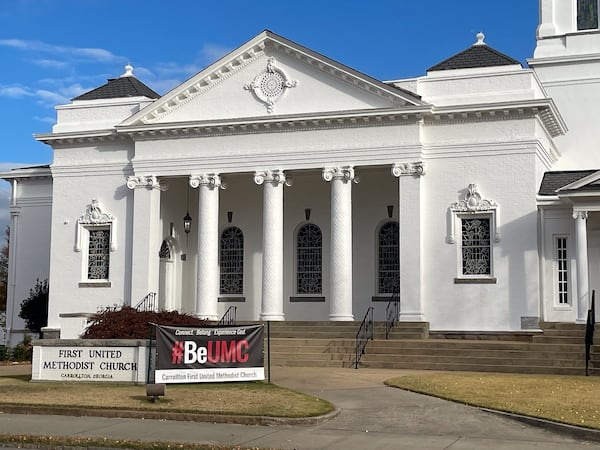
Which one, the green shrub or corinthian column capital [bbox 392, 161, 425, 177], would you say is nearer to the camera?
corinthian column capital [bbox 392, 161, 425, 177]

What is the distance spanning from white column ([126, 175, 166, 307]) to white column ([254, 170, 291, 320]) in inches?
169

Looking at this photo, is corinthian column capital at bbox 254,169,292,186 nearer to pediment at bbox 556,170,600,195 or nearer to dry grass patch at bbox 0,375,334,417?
pediment at bbox 556,170,600,195

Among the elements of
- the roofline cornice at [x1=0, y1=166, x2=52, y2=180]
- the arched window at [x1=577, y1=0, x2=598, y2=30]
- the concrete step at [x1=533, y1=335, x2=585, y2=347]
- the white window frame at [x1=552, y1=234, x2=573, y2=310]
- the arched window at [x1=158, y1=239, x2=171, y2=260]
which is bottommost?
the concrete step at [x1=533, y1=335, x2=585, y2=347]

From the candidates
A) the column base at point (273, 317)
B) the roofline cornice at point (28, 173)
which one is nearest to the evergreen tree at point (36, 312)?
the roofline cornice at point (28, 173)

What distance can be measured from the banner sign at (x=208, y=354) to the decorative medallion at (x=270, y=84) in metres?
13.5

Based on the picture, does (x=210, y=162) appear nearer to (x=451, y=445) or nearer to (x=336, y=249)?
(x=336, y=249)

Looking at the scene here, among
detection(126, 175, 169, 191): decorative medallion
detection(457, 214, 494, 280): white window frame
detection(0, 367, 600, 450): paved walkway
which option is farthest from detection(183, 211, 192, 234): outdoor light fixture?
detection(0, 367, 600, 450): paved walkway

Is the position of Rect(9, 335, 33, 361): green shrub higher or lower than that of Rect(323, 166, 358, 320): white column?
lower

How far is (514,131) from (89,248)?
16491mm

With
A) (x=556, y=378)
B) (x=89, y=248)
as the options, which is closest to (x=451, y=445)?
(x=556, y=378)

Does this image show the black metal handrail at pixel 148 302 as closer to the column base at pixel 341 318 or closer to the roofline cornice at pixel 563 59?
the column base at pixel 341 318

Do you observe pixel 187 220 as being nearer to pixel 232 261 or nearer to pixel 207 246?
pixel 232 261

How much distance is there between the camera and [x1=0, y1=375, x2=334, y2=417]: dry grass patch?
15.9 metres

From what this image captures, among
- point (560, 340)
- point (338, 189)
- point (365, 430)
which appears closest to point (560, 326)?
point (560, 340)
